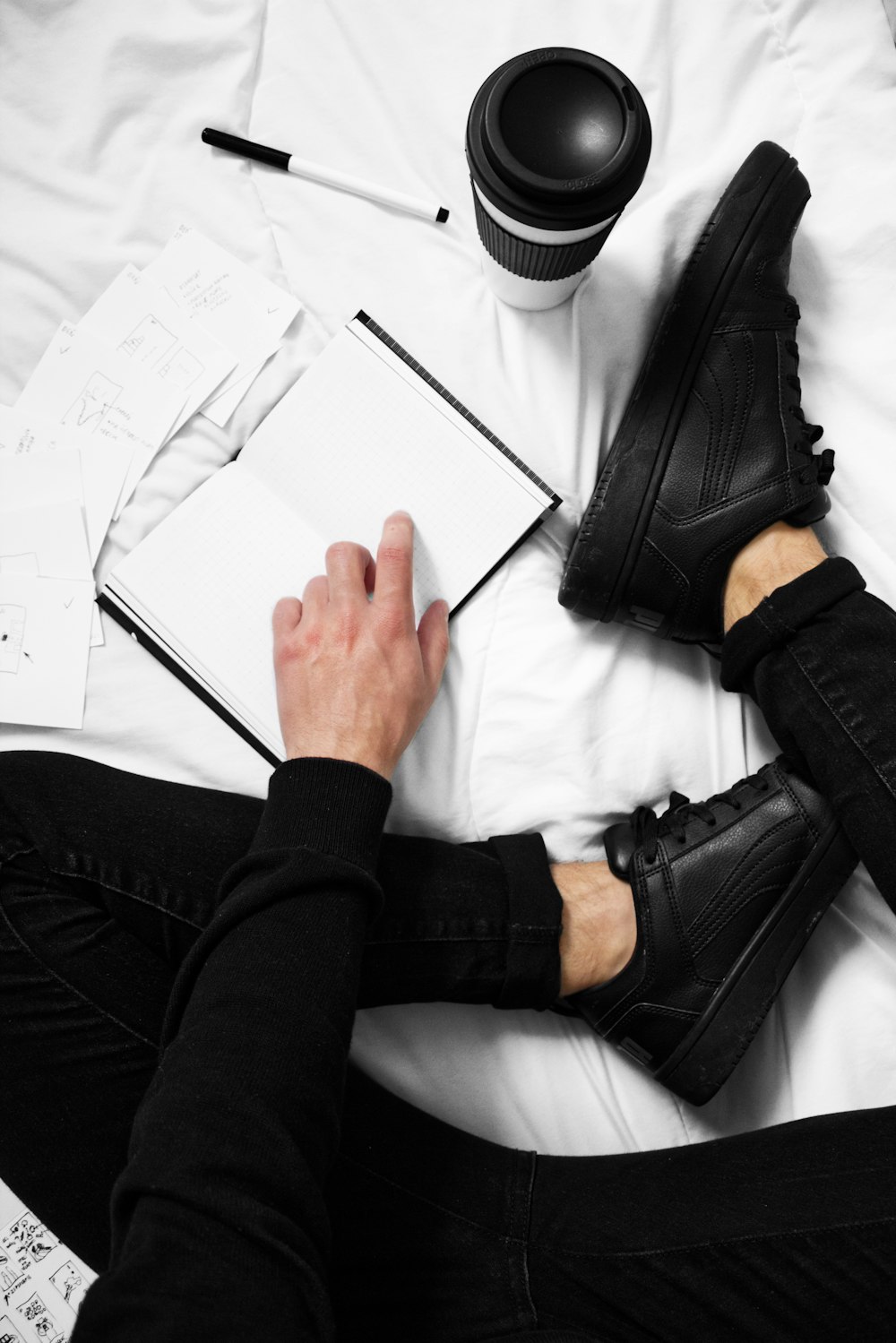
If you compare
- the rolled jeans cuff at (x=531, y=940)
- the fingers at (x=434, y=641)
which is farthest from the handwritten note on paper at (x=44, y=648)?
the rolled jeans cuff at (x=531, y=940)

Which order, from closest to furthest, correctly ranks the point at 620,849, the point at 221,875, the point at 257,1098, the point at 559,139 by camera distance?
the point at 257,1098 → the point at 559,139 → the point at 221,875 → the point at 620,849

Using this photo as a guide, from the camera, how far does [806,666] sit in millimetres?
840

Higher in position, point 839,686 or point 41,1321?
point 839,686

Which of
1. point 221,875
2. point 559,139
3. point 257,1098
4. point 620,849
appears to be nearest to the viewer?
point 257,1098

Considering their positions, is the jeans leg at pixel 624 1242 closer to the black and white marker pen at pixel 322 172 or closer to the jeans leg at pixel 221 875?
the jeans leg at pixel 221 875

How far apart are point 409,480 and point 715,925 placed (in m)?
0.53

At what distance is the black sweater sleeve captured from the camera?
512mm

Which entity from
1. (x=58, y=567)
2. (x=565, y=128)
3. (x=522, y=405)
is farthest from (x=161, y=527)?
(x=565, y=128)

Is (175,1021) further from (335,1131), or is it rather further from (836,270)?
(836,270)

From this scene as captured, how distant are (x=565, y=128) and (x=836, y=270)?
16.4 inches

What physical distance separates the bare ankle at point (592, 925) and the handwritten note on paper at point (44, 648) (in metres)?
0.51

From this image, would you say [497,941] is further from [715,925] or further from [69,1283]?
[69,1283]

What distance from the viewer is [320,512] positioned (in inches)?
35.4

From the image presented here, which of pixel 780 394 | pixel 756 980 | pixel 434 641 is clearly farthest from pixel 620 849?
pixel 780 394
